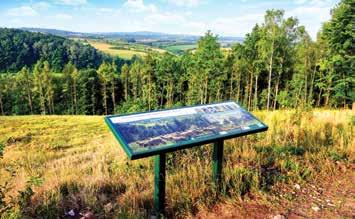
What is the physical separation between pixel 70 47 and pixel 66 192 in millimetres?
134604

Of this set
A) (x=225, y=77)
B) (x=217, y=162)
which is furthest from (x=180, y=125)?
(x=225, y=77)

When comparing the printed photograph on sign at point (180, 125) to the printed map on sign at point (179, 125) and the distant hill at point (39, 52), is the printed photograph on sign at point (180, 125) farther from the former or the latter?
the distant hill at point (39, 52)

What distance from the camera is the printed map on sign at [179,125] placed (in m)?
3.58

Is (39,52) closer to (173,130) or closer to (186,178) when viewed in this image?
(186,178)

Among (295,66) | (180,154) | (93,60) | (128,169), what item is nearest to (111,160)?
(128,169)

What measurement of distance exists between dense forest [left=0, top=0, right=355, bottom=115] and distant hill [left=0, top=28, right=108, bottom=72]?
56722 millimetres

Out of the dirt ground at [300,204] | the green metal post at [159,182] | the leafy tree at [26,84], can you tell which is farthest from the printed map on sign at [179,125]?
the leafy tree at [26,84]

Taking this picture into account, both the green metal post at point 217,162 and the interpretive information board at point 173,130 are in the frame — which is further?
the green metal post at point 217,162

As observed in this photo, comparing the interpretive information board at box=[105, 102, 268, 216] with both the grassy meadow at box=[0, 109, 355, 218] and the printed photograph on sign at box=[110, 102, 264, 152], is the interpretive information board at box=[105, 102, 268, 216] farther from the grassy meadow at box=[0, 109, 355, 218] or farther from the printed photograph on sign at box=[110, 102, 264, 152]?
the grassy meadow at box=[0, 109, 355, 218]

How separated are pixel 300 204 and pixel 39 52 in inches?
5479

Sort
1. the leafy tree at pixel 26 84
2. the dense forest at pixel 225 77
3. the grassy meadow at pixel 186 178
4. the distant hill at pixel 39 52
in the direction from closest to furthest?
the grassy meadow at pixel 186 178, the dense forest at pixel 225 77, the leafy tree at pixel 26 84, the distant hill at pixel 39 52

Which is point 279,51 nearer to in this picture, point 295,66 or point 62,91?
point 295,66

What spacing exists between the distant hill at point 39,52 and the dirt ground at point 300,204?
117m

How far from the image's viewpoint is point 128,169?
5.43 metres
